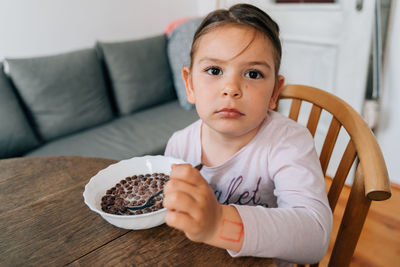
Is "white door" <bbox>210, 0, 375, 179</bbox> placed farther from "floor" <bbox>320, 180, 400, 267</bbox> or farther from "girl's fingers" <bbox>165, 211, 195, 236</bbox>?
"girl's fingers" <bbox>165, 211, 195, 236</bbox>

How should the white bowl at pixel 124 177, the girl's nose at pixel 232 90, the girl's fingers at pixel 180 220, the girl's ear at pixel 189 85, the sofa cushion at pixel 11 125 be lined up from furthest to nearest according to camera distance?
1. the sofa cushion at pixel 11 125
2. the girl's ear at pixel 189 85
3. the girl's nose at pixel 232 90
4. the white bowl at pixel 124 177
5. the girl's fingers at pixel 180 220

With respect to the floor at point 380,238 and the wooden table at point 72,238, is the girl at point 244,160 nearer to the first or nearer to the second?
the wooden table at point 72,238

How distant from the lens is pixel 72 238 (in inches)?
23.7

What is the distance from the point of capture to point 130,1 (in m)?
2.35

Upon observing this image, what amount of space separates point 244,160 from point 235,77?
24 centimetres

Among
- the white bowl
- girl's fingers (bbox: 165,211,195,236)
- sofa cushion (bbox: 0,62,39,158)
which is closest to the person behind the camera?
girl's fingers (bbox: 165,211,195,236)

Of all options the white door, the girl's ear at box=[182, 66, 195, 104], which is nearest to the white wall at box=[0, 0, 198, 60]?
the white door

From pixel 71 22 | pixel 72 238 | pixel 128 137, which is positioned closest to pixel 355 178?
pixel 72 238

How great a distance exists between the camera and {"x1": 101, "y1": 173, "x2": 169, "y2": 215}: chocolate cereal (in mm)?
618

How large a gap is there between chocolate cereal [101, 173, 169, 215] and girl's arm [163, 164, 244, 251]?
6.6 inches

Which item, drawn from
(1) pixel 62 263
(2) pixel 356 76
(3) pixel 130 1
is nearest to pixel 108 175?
(1) pixel 62 263

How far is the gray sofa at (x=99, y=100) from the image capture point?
66.6 inches

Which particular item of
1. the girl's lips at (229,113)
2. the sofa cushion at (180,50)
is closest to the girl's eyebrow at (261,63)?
the girl's lips at (229,113)

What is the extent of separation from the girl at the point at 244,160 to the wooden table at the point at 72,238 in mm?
71
